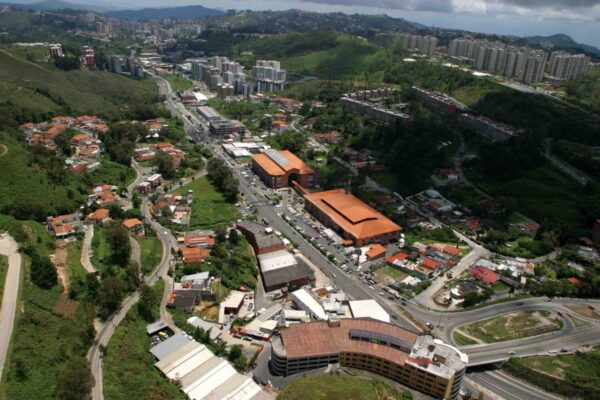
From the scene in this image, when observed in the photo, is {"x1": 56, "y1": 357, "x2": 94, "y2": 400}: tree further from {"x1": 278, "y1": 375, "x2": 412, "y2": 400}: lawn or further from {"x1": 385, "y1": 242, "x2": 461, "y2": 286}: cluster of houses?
{"x1": 385, "y1": 242, "x2": 461, "y2": 286}: cluster of houses

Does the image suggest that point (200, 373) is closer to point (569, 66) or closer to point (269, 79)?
point (269, 79)

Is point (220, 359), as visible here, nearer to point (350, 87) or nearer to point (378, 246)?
point (378, 246)

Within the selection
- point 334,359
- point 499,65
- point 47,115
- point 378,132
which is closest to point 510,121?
point 378,132

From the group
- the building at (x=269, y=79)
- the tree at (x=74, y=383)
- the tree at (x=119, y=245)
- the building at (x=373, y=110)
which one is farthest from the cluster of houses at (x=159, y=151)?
the building at (x=269, y=79)

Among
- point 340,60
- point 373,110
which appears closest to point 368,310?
point 373,110

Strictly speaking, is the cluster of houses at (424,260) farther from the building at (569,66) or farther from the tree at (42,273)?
the building at (569,66)

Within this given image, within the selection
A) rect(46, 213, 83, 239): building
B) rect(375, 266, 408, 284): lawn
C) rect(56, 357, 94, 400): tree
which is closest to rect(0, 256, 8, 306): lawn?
rect(46, 213, 83, 239): building

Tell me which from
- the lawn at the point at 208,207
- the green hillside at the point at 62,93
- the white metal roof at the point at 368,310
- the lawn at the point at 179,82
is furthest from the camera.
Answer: the lawn at the point at 179,82
